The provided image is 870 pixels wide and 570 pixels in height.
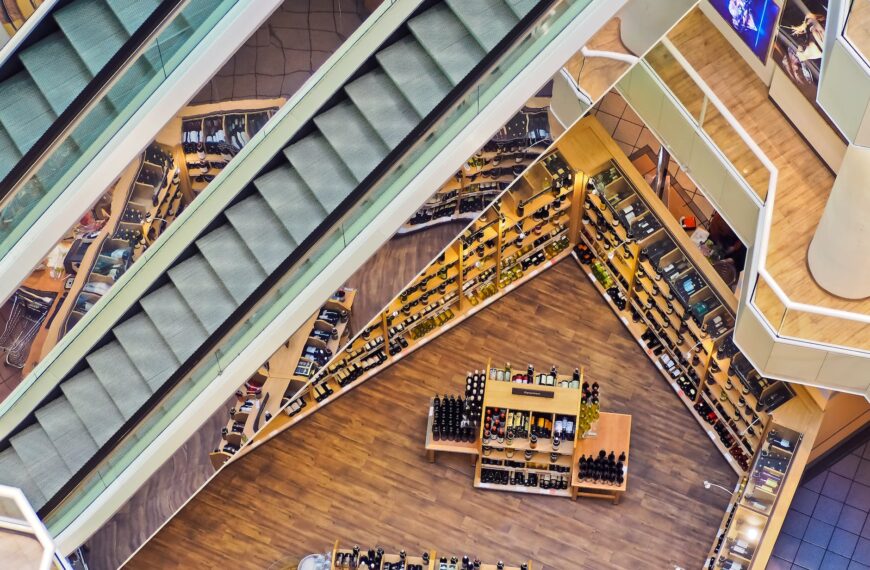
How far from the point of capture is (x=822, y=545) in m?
17.2

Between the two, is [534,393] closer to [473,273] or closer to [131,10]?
[473,273]

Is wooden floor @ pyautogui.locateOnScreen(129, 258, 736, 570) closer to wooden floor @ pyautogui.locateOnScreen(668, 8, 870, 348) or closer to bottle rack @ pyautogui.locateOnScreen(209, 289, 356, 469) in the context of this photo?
bottle rack @ pyautogui.locateOnScreen(209, 289, 356, 469)

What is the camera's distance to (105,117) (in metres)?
13.6

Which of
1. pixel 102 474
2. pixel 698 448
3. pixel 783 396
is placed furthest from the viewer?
pixel 698 448

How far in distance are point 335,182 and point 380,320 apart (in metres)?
4.19

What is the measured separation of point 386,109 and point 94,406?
4200 mm

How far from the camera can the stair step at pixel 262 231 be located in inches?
558

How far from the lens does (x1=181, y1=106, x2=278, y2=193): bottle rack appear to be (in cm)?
1470

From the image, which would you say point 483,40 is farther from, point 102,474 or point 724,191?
point 102,474

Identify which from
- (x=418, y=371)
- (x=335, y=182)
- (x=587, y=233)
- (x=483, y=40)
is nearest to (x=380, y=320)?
(x=418, y=371)

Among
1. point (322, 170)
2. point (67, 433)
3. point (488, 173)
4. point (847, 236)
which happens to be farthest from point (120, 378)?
point (847, 236)

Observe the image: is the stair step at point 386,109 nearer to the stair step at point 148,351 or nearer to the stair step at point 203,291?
the stair step at point 203,291

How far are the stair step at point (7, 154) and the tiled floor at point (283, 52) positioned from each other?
187cm

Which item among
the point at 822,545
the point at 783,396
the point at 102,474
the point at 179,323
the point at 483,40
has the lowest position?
the point at 102,474
